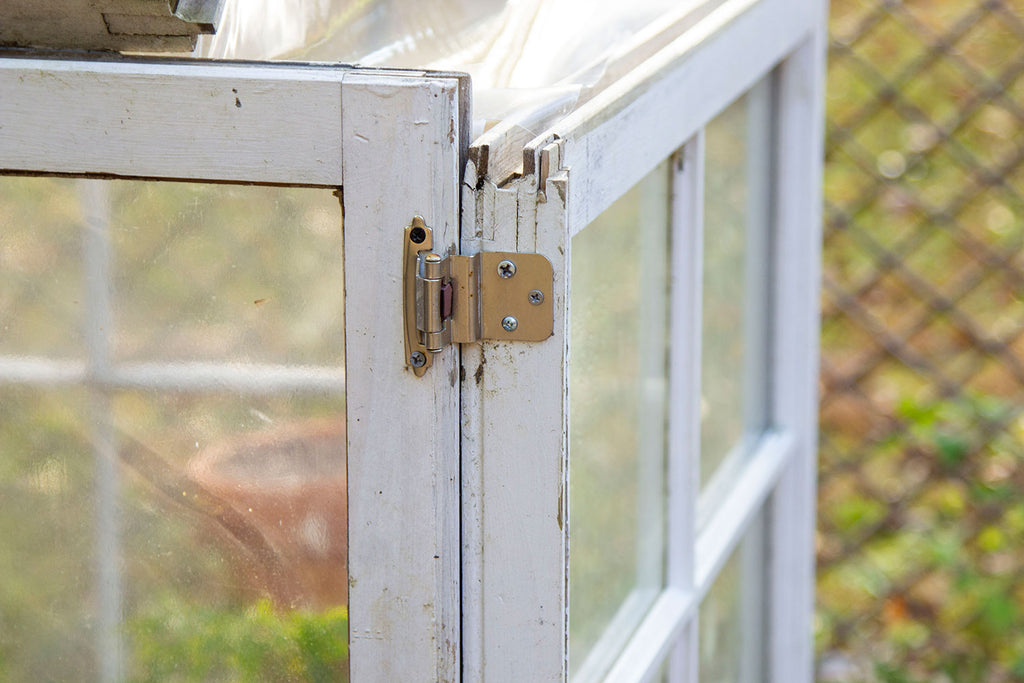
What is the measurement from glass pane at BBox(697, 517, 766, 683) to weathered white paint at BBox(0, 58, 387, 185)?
2.08 feet

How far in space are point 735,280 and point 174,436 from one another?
0.66m

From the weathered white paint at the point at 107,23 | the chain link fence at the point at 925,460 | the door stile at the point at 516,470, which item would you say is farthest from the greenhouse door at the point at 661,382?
the chain link fence at the point at 925,460

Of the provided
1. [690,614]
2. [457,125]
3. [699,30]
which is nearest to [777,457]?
[690,614]

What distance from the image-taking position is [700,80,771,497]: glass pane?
1021 mm

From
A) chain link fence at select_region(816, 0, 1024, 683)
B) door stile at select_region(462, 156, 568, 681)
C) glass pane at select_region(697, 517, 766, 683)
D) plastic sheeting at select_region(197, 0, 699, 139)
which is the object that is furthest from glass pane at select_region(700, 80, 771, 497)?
chain link fence at select_region(816, 0, 1024, 683)

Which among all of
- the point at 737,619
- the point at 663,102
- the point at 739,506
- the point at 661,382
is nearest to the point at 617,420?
the point at 661,382

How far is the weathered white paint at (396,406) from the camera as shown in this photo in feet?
1.74

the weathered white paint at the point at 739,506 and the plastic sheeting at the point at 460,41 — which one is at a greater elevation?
the plastic sheeting at the point at 460,41

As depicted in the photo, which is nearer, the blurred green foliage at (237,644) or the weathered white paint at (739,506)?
the blurred green foliage at (237,644)

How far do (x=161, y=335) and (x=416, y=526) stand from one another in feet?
0.54

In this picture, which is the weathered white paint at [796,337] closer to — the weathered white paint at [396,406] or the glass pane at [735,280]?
the glass pane at [735,280]

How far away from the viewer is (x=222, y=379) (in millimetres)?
594

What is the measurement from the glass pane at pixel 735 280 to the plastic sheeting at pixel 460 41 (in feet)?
0.93

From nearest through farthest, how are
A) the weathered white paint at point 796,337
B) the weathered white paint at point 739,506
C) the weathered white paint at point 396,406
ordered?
the weathered white paint at point 396,406, the weathered white paint at point 739,506, the weathered white paint at point 796,337
